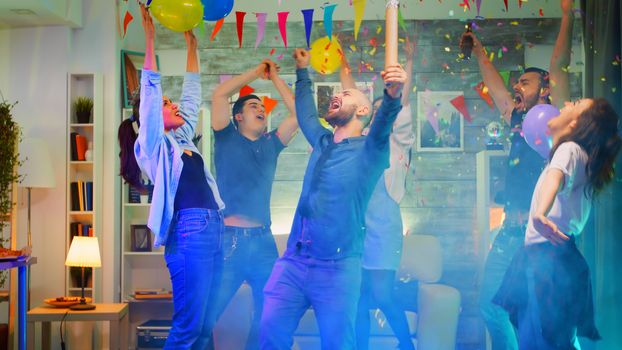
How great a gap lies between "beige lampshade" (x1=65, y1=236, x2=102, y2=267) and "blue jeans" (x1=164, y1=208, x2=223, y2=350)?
1401mm

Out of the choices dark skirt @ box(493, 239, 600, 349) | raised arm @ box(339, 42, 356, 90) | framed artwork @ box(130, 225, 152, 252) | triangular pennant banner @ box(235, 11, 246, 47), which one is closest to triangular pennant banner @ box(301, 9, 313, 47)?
raised arm @ box(339, 42, 356, 90)

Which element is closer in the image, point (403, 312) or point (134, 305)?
point (403, 312)

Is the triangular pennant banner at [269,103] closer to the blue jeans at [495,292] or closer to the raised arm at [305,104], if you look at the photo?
the raised arm at [305,104]

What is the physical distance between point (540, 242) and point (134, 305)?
9.87 feet

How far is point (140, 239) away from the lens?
5.27m

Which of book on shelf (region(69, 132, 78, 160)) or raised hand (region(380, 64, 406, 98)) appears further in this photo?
book on shelf (region(69, 132, 78, 160))

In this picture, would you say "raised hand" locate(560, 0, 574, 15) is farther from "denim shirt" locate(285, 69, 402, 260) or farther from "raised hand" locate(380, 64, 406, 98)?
"denim shirt" locate(285, 69, 402, 260)

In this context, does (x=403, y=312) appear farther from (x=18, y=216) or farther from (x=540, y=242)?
(x=18, y=216)

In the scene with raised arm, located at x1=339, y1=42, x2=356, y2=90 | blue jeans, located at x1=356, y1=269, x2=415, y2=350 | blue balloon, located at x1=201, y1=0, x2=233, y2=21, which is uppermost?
blue balloon, located at x1=201, y1=0, x2=233, y2=21

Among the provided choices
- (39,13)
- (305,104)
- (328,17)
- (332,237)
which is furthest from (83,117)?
(332,237)

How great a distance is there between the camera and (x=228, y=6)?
393cm

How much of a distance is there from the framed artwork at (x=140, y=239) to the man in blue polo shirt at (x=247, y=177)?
1512 millimetres

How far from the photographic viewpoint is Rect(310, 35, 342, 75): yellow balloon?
12.9ft

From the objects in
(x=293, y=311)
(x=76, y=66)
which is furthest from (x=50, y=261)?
(x=293, y=311)
